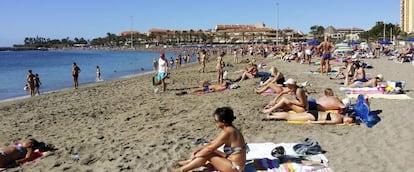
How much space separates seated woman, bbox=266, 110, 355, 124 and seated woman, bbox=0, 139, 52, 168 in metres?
3.86

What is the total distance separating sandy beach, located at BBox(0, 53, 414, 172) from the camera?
4.92 meters

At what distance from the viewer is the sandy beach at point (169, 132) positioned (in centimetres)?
492

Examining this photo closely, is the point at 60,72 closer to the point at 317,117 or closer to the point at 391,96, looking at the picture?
the point at 391,96

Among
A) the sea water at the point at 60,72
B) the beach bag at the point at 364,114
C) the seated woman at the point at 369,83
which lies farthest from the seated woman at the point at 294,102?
the sea water at the point at 60,72

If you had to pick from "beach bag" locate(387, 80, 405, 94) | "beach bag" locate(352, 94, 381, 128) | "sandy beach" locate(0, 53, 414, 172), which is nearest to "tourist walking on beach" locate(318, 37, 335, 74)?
"sandy beach" locate(0, 53, 414, 172)

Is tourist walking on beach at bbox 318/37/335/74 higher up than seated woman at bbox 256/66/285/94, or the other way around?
tourist walking on beach at bbox 318/37/335/74

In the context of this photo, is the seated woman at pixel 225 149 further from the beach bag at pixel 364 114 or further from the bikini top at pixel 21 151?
the beach bag at pixel 364 114

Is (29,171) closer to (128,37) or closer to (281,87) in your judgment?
(281,87)

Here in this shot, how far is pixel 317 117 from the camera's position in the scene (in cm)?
667

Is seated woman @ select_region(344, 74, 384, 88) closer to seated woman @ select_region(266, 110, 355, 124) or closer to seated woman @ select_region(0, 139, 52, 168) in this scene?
seated woman @ select_region(266, 110, 355, 124)

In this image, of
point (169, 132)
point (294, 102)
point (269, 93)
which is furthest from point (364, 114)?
point (269, 93)

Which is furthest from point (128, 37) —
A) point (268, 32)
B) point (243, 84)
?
point (243, 84)

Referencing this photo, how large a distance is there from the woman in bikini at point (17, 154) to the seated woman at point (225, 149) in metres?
2.39

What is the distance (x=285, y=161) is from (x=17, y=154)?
342 centimetres
